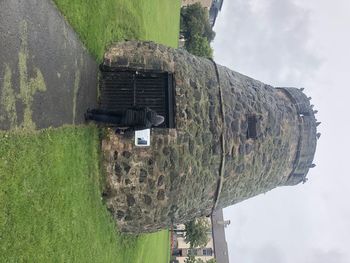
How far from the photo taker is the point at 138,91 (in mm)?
9766

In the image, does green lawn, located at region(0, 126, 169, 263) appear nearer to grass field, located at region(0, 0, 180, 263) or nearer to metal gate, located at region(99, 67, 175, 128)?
grass field, located at region(0, 0, 180, 263)

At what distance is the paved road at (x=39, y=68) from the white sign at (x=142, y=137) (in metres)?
1.21

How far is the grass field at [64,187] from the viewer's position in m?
5.62

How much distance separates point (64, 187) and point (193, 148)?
3329 mm

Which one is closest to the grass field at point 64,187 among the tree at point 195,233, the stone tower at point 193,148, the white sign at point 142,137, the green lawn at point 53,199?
the green lawn at point 53,199

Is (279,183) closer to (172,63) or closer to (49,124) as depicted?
(172,63)

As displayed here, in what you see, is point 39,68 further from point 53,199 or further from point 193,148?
point 193,148

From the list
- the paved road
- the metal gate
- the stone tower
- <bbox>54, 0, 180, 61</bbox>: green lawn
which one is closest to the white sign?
the stone tower

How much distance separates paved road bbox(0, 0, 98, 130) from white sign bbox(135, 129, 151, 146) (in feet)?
3.97

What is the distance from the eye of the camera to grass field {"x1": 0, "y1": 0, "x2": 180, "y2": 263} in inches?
221

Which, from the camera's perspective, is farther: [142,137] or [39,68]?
[142,137]

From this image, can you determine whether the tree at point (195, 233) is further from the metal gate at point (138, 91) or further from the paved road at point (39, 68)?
the paved road at point (39, 68)

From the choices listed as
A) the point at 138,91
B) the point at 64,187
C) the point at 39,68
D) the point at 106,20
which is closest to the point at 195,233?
the point at 138,91

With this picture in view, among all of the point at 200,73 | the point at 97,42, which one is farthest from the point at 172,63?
the point at 97,42
